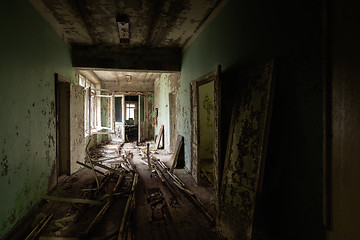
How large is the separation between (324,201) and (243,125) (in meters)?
1.00

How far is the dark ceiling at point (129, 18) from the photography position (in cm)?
288

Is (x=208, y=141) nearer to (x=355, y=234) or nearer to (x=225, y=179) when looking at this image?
(x=225, y=179)

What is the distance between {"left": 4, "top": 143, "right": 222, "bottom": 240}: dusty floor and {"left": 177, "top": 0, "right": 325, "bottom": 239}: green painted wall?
0.93 m

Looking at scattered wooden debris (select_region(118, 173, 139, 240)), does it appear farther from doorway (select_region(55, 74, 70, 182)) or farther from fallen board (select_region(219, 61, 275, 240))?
doorway (select_region(55, 74, 70, 182))

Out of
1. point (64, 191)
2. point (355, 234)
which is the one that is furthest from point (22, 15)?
point (355, 234)

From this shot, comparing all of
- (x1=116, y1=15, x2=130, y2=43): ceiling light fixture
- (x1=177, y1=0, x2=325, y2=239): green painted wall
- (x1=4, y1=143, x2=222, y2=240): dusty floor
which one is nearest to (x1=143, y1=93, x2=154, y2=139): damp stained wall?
(x1=116, y1=15, x2=130, y2=43): ceiling light fixture

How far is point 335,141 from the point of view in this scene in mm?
1236

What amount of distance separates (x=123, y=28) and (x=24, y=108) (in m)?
2.14

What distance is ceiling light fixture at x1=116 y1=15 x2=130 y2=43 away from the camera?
3320mm

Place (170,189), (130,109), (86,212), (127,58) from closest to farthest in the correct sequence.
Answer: (86,212)
(170,189)
(127,58)
(130,109)

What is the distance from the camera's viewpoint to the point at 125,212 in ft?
A: 8.52

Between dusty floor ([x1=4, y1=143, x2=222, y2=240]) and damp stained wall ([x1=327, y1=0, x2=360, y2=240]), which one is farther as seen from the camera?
dusty floor ([x1=4, y1=143, x2=222, y2=240])

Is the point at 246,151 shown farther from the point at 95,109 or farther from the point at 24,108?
the point at 95,109

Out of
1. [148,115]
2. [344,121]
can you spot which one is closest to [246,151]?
[344,121]
